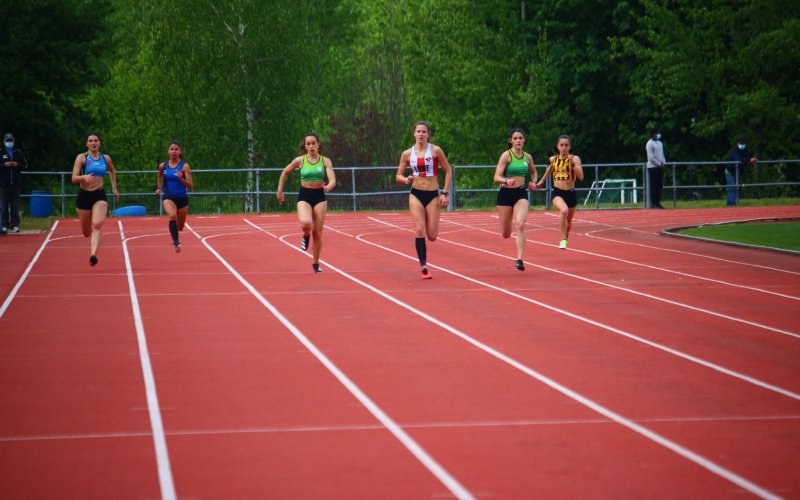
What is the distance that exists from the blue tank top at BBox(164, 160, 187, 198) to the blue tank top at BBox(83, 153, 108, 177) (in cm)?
167

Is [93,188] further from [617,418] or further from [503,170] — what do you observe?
[617,418]

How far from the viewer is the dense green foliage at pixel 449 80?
4806 centimetres

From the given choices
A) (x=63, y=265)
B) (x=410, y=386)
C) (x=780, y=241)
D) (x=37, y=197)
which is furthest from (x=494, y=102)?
(x=410, y=386)

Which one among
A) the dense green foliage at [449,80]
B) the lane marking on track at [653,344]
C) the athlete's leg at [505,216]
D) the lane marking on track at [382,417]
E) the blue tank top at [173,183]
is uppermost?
the dense green foliage at [449,80]

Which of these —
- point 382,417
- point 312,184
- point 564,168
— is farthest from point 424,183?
point 382,417

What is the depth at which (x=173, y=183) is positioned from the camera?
22.1 meters

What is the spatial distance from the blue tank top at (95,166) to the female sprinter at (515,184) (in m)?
5.71

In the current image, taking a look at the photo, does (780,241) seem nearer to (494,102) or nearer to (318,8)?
(494,102)

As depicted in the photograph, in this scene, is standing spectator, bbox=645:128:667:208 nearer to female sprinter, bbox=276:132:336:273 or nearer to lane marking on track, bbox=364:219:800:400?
lane marking on track, bbox=364:219:800:400

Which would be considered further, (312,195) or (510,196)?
(510,196)

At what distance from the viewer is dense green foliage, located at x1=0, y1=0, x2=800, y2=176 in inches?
1892

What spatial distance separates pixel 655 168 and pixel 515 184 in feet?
61.4

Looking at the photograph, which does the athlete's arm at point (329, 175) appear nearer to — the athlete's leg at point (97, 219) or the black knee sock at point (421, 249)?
the black knee sock at point (421, 249)

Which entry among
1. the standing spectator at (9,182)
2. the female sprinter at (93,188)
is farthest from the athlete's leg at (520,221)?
the standing spectator at (9,182)
